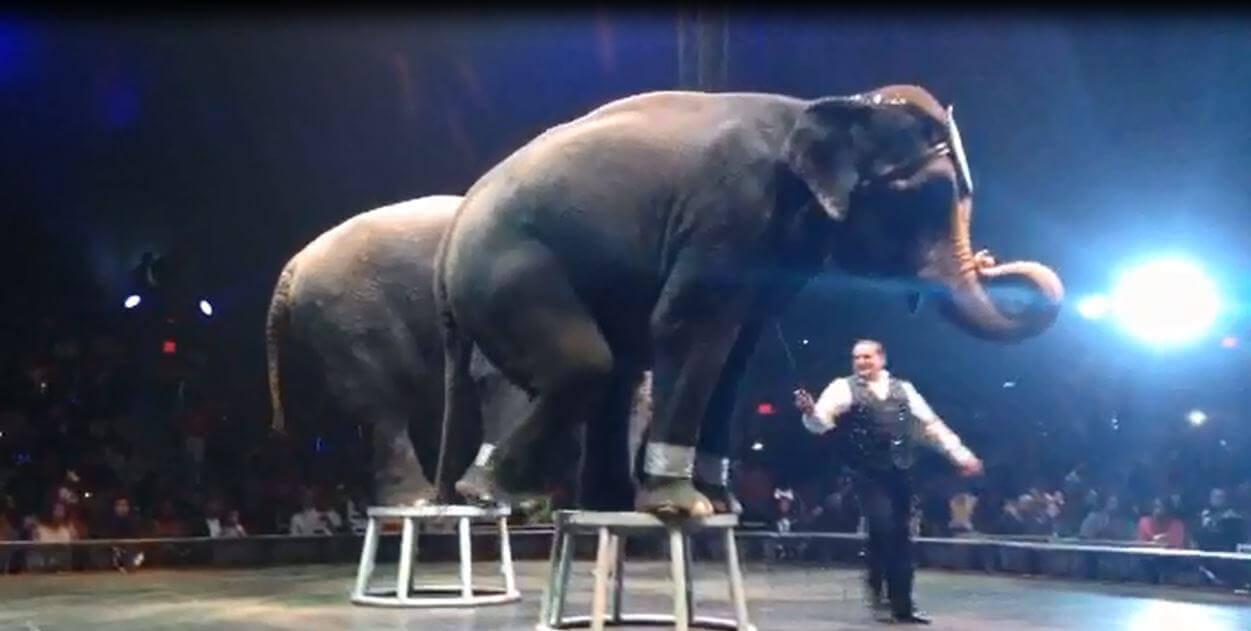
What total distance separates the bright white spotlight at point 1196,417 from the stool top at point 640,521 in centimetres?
564

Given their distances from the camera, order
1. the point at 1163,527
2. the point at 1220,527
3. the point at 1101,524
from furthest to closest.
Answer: the point at 1101,524, the point at 1163,527, the point at 1220,527

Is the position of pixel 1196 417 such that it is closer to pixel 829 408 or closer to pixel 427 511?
pixel 829 408

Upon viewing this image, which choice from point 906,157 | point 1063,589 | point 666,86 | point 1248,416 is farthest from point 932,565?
point 906,157

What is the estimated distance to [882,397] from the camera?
15.3 ft

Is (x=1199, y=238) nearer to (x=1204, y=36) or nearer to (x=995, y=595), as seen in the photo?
(x=1204, y=36)

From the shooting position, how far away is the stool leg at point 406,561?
5.06 meters

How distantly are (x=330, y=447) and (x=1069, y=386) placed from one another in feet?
15.2

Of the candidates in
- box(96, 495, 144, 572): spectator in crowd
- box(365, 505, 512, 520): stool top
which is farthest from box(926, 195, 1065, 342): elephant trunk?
box(96, 495, 144, 572): spectator in crowd

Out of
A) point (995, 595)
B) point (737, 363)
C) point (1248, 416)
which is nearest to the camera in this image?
point (737, 363)

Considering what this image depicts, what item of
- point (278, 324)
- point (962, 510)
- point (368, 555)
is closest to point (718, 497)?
point (368, 555)

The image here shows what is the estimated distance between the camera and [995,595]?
228 inches

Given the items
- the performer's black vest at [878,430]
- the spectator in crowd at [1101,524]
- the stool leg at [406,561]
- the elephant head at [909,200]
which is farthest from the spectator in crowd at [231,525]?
the elephant head at [909,200]

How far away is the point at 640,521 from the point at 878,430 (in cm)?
129

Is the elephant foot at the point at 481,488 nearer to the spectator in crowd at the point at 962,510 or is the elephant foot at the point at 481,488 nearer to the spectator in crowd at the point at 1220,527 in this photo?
the spectator in crowd at the point at 1220,527
